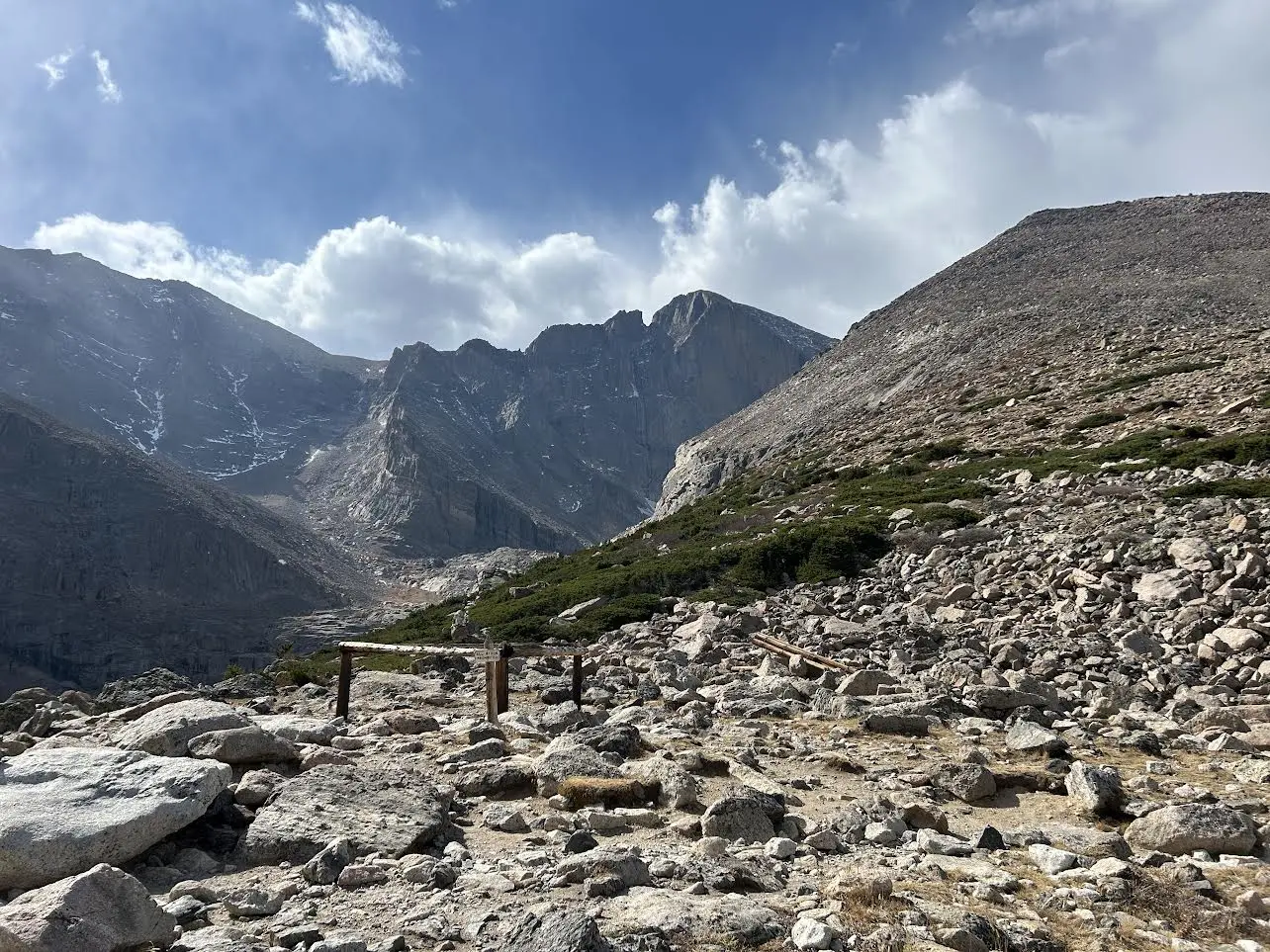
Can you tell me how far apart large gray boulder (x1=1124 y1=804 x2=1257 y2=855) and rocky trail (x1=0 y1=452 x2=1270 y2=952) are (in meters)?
0.02

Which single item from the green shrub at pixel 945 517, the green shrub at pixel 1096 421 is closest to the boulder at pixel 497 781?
the green shrub at pixel 945 517

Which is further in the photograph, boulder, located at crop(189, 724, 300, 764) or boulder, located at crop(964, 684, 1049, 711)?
boulder, located at crop(964, 684, 1049, 711)

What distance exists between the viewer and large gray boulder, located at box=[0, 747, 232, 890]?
5555 millimetres

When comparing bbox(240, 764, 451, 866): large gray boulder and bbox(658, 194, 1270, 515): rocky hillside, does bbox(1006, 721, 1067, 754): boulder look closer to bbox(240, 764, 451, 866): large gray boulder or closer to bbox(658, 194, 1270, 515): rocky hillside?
bbox(240, 764, 451, 866): large gray boulder

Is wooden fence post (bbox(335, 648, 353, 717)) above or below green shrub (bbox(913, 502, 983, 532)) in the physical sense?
below

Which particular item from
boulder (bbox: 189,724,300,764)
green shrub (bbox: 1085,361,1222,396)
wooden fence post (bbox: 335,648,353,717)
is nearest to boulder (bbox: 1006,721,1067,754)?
boulder (bbox: 189,724,300,764)

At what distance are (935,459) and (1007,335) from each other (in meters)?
24.8

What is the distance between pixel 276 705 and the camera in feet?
54.2

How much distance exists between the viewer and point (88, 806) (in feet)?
20.2

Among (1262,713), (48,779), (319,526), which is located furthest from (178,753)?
(319,526)

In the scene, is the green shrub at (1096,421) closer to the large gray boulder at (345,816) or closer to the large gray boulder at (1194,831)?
the large gray boulder at (1194,831)

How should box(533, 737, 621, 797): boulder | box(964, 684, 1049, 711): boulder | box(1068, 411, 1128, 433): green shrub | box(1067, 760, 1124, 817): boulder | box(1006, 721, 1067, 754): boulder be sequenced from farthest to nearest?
box(1068, 411, 1128, 433): green shrub → box(964, 684, 1049, 711): boulder → box(1006, 721, 1067, 754): boulder → box(533, 737, 621, 797): boulder → box(1067, 760, 1124, 817): boulder

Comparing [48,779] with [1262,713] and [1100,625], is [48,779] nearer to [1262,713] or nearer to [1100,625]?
[1262,713]

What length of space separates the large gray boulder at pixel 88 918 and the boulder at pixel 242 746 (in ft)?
11.9
